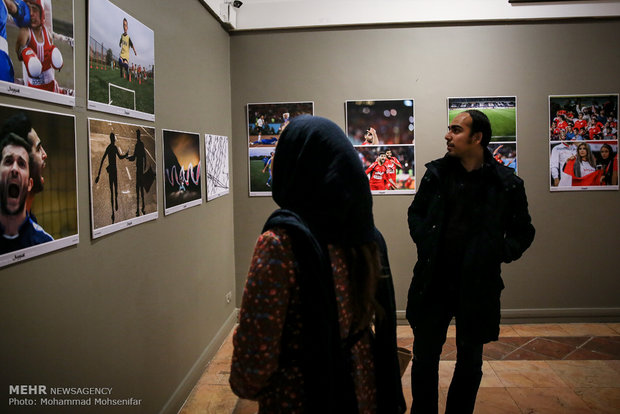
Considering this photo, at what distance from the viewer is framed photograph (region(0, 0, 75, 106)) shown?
59.6 inches

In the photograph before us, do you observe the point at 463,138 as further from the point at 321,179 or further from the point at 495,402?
the point at 495,402

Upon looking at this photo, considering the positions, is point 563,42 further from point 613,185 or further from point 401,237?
point 401,237

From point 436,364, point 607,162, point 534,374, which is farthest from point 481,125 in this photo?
point 607,162

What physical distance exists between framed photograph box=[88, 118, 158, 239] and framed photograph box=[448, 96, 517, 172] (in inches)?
124

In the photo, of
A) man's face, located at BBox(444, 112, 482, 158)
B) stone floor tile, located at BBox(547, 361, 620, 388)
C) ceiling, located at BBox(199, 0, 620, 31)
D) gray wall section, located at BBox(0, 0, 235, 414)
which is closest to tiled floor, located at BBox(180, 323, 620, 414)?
stone floor tile, located at BBox(547, 361, 620, 388)

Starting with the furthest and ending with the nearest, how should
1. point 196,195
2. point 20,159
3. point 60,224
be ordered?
point 196,195, point 60,224, point 20,159

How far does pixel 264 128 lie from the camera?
4.75m

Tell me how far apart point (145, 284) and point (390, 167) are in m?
2.87

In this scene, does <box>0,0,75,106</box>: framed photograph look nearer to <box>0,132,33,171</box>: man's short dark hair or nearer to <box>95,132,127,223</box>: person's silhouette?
<box>0,132,33,171</box>: man's short dark hair

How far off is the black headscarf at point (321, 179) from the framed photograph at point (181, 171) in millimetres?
1842

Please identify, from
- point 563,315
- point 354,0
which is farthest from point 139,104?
point 563,315

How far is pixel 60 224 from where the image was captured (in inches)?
71.1

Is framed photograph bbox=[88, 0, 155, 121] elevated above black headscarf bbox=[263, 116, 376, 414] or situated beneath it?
elevated above

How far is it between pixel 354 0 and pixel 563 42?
211cm
